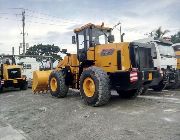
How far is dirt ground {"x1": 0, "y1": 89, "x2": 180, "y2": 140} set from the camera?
6.39 metres

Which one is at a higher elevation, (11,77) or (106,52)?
(106,52)

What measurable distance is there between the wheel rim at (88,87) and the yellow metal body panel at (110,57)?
74 cm

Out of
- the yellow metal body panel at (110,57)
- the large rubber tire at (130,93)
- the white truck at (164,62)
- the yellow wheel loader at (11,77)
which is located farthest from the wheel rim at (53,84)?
the yellow wheel loader at (11,77)

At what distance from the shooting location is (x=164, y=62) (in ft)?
42.6

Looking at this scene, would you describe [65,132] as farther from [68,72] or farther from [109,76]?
[68,72]

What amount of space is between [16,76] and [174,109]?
11650 millimetres

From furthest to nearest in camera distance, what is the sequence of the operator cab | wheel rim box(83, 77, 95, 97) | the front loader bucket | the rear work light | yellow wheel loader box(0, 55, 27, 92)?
yellow wheel loader box(0, 55, 27, 92)
the front loader bucket
the operator cab
wheel rim box(83, 77, 95, 97)
the rear work light

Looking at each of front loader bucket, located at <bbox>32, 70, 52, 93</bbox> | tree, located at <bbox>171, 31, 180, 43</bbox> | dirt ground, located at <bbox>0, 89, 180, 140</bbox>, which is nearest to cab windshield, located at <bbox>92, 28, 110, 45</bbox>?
dirt ground, located at <bbox>0, 89, 180, 140</bbox>

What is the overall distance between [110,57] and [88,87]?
1313 mm

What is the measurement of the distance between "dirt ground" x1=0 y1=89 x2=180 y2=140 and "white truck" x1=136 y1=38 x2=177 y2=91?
2650 millimetres

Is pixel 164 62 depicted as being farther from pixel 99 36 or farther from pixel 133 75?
pixel 133 75

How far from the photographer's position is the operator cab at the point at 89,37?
1118cm

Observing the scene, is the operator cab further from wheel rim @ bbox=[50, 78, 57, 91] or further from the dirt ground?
the dirt ground

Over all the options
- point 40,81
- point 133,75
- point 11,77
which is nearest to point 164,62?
point 133,75
